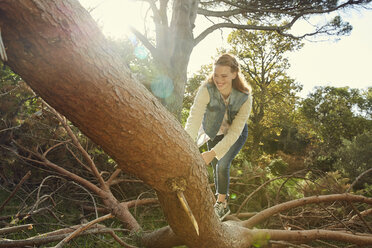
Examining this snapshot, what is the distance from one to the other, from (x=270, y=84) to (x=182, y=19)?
9.83 meters

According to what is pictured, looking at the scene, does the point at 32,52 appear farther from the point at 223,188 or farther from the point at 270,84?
the point at 270,84

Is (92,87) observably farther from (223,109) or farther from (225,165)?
(225,165)

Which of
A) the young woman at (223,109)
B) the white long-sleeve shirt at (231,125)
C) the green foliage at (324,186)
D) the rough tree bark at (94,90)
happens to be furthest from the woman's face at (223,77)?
the green foliage at (324,186)

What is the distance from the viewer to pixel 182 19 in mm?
6020

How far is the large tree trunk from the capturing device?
0.68 meters

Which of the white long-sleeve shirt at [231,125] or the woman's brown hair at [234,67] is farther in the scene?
the woman's brown hair at [234,67]

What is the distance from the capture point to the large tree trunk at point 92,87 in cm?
68

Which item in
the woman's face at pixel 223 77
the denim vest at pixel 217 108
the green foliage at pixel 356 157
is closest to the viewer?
the woman's face at pixel 223 77

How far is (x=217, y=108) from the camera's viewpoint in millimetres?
2201

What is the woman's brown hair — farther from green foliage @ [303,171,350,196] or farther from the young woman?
green foliage @ [303,171,350,196]

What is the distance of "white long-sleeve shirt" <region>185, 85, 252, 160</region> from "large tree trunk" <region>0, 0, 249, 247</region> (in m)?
0.72

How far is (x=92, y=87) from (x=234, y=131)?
4.62 ft

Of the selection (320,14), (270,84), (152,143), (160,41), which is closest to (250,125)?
(270,84)

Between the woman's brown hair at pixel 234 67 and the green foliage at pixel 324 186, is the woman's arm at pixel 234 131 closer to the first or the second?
the woman's brown hair at pixel 234 67
